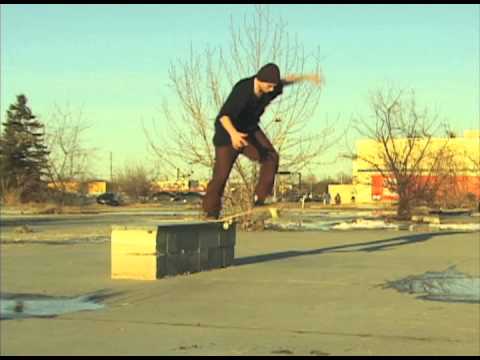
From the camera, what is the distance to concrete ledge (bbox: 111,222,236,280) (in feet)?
75.6

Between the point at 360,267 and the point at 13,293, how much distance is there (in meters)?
12.2

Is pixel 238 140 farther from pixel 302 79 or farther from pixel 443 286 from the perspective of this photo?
pixel 443 286

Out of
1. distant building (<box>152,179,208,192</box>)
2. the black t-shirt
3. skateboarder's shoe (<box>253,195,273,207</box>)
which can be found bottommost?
skateboarder's shoe (<box>253,195,273,207</box>)

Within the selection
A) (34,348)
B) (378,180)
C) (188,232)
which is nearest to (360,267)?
(188,232)

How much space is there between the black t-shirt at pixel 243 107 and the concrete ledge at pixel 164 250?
19.0 metres

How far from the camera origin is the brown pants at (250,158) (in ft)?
8.17

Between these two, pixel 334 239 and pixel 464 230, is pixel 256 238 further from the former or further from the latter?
pixel 464 230

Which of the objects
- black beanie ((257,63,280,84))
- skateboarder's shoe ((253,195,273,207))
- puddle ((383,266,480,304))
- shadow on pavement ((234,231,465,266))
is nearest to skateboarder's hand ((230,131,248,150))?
black beanie ((257,63,280,84))

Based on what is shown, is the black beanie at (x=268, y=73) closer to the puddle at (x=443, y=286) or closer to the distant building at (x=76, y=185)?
the distant building at (x=76, y=185)

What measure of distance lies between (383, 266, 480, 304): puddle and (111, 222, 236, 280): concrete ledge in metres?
5.47

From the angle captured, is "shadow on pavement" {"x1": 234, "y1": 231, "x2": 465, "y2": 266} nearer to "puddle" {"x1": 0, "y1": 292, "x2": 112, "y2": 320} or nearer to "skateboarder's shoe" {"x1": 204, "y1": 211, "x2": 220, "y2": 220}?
"puddle" {"x1": 0, "y1": 292, "x2": 112, "y2": 320}

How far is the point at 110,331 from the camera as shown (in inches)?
546

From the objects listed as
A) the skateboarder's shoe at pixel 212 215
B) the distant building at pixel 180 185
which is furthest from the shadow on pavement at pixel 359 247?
the skateboarder's shoe at pixel 212 215

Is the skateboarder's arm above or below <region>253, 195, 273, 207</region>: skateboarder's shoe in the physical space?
above
